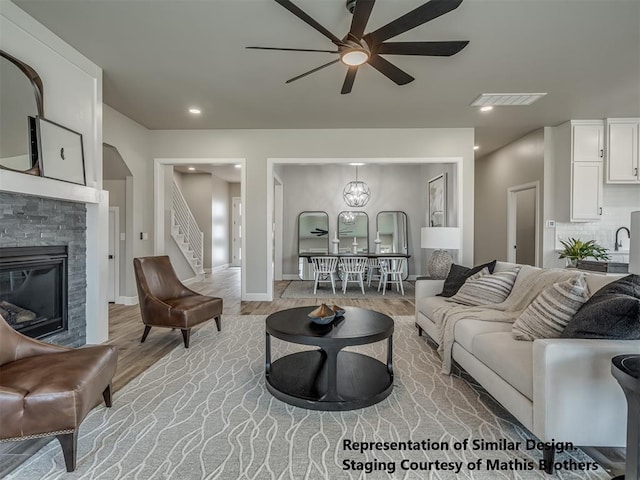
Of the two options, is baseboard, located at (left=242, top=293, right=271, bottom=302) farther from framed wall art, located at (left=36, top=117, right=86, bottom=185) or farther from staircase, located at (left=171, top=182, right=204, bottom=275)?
framed wall art, located at (left=36, top=117, right=86, bottom=185)

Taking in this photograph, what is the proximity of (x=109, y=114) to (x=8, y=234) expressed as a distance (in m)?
2.68

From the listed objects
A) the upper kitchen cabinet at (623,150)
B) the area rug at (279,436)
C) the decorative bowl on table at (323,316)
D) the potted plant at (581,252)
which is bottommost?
the area rug at (279,436)

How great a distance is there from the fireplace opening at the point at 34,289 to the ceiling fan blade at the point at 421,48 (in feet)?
10.5

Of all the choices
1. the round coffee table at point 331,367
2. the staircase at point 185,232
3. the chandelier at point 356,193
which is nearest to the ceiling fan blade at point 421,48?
the round coffee table at point 331,367

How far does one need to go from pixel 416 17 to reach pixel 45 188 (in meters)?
3.03

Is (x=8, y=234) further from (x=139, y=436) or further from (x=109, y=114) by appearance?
(x=109, y=114)

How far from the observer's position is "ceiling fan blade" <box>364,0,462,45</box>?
6.61ft

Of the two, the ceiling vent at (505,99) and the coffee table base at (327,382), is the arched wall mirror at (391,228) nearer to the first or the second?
the ceiling vent at (505,99)

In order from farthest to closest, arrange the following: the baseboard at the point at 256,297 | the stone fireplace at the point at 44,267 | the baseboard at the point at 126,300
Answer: the baseboard at the point at 256,297 → the baseboard at the point at 126,300 → the stone fireplace at the point at 44,267

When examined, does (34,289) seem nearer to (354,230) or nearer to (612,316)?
(612,316)

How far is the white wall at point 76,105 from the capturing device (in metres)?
2.68

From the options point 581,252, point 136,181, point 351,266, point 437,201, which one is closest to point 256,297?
point 351,266

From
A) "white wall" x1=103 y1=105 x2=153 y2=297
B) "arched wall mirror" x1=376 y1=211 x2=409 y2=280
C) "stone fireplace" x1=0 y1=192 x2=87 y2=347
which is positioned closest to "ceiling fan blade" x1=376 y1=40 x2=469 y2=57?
"stone fireplace" x1=0 y1=192 x2=87 y2=347

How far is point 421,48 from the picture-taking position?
2521 mm
